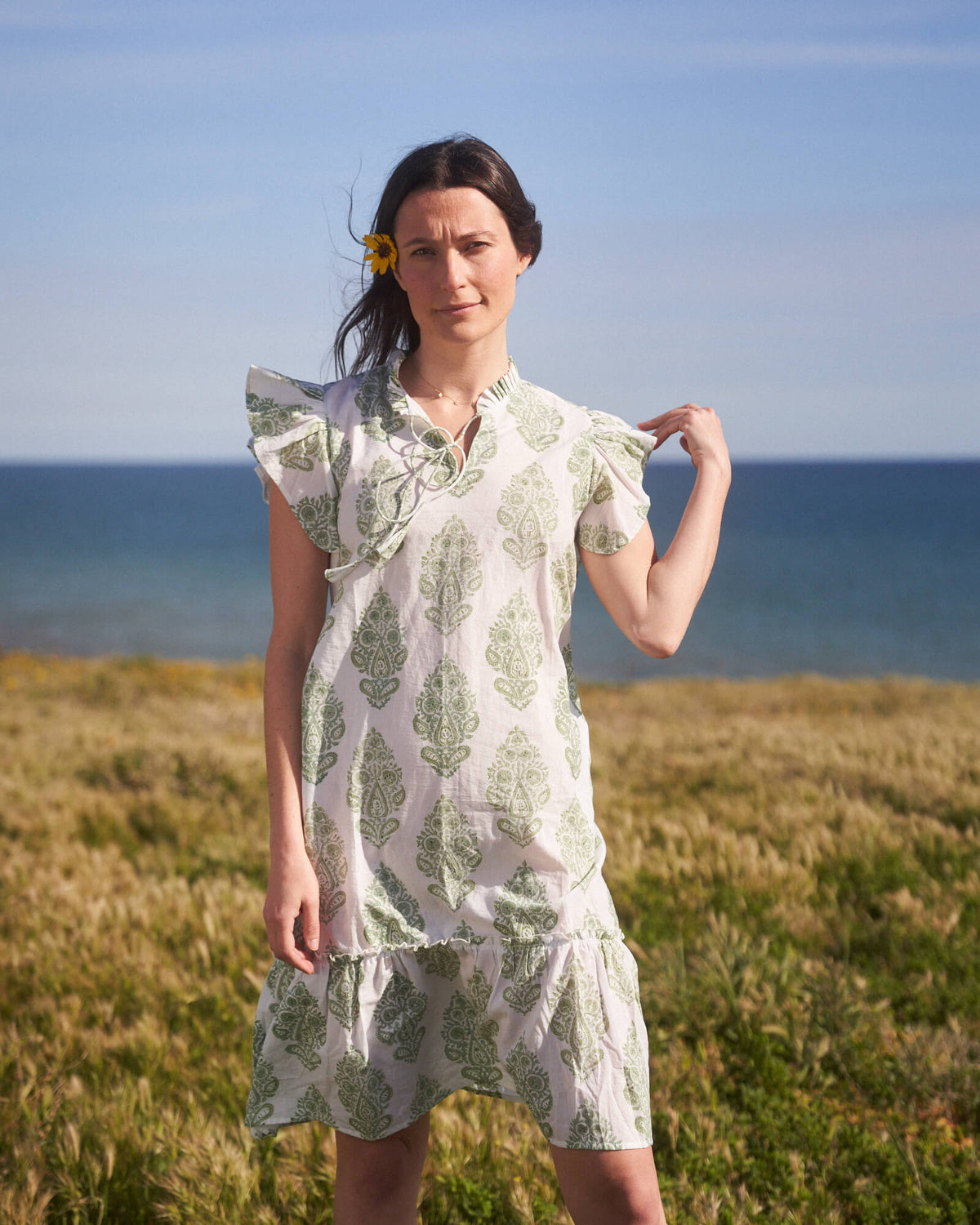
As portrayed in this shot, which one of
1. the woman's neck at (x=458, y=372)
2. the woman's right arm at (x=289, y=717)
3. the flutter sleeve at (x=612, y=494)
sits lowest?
the woman's right arm at (x=289, y=717)

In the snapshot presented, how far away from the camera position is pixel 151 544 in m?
94.6

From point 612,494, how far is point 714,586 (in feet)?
206

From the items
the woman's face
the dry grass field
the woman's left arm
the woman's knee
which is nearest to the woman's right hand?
the woman's knee

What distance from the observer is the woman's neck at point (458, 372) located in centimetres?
226

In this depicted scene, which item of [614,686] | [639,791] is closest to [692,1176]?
[639,791]

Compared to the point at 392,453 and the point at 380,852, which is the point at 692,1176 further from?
the point at 392,453

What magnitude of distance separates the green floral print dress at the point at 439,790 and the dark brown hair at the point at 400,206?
443mm

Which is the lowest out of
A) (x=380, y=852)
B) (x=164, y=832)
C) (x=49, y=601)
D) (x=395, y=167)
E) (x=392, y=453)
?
(x=49, y=601)

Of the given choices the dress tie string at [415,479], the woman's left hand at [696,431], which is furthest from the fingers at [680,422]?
the dress tie string at [415,479]

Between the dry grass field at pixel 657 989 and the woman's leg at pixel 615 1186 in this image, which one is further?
the dry grass field at pixel 657 989

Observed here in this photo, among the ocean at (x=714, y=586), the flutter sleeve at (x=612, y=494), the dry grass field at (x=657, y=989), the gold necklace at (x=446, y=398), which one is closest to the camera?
the flutter sleeve at (x=612, y=494)

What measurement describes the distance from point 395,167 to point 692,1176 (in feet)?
9.73

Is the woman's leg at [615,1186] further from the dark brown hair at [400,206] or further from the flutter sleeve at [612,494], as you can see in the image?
the dark brown hair at [400,206]

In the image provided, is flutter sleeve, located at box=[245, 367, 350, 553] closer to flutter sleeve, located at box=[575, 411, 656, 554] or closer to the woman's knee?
flutter sleeve, located at box=[575, 411, 656, 554]
